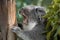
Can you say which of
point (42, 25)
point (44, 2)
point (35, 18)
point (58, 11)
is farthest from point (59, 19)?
point (44, 2)

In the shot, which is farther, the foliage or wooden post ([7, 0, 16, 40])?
wooden post ([7, 0, 16, 40])

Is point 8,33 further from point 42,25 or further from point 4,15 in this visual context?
point 42,25

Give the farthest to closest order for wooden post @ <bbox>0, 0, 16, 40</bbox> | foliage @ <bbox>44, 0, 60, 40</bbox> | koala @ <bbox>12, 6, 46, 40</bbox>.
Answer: koala @ <bbox>12, 6, 46, 40</bbox>, wooden post @ <bbox>0, 0, 16, 40</bbox>, foliage @ <bbox>44, 0, 60, 40</bbox>

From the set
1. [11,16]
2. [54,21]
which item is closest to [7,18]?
[11,16]

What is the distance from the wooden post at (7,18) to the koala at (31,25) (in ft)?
0.37

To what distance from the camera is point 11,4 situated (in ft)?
9.16

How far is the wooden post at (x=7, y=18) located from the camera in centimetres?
273

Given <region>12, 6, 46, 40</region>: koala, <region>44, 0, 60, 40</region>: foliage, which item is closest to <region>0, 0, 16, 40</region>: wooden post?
<region>12, 6, 46, 40</region>: koala

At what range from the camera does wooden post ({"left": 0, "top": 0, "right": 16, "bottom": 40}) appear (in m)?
2.73

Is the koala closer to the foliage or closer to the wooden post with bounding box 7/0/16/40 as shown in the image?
the wooden post with bounding box 7/0/16/40

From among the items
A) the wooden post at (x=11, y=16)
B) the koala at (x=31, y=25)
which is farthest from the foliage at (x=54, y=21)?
the wooden post at (x=11, y=16)

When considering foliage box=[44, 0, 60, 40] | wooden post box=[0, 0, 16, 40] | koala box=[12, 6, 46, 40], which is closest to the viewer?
foliage box=[44, 0, 60, 40]

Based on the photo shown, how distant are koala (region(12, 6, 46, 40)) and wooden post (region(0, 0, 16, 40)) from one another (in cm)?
11

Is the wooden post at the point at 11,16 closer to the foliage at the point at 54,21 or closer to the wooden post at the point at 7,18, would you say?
the wooden post at the point at 7,18
